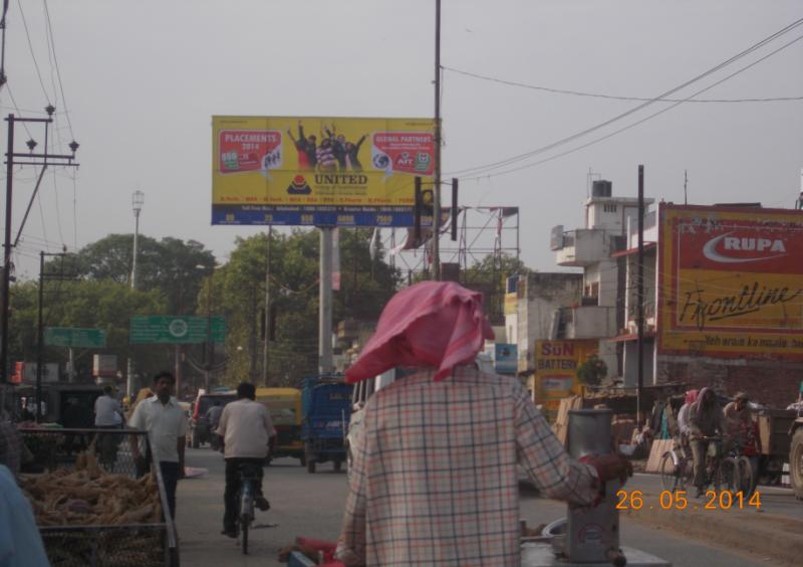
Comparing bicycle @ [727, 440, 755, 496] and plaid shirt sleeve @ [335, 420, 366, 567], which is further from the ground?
plaid shirt sleeve @ [335, 420, 366, 567]

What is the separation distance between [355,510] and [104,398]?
800 inches

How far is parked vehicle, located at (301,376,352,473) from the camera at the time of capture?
2872cm

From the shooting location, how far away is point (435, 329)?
4.07m

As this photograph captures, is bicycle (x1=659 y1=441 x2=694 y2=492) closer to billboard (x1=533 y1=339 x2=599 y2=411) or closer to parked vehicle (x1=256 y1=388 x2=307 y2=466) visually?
parked vehicle (x1=256 y1=388 x2=307 y2=466)

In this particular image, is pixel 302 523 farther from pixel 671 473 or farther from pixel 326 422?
pixel 326 422

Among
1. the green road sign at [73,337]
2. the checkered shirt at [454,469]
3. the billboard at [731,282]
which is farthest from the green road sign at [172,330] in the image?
the checkered shirt at [454,469]

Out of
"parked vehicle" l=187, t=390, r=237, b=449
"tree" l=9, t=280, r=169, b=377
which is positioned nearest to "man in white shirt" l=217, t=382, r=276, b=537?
"parked vehicle" l=187, t=390, r=237, b=449

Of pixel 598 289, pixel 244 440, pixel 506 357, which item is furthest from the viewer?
pixel 598 289

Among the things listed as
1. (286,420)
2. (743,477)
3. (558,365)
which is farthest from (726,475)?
(558,365)

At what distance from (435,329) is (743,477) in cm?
1397

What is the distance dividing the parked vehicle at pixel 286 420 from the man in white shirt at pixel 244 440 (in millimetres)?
20303

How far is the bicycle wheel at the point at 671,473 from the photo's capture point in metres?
18.9
